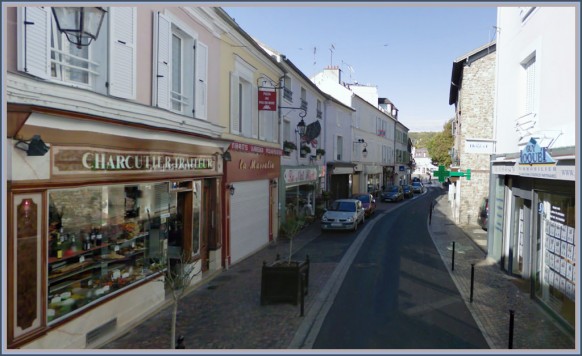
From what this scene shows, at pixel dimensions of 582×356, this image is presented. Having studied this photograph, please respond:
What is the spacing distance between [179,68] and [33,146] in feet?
16.2

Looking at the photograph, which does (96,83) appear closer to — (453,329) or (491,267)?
(453,329)

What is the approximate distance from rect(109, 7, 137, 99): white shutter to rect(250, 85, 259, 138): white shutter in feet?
21.9

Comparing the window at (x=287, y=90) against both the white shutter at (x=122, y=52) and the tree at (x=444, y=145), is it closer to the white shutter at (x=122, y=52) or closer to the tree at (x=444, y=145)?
the white shutter at (x=122, y=52)

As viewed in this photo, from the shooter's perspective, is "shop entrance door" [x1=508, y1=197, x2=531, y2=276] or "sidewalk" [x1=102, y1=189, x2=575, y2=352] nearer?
"sidewalk" [x1=102, y1=189, x2=575, y2=352]

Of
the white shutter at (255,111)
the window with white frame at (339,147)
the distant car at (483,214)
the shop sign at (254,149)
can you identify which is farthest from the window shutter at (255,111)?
the window with white frame at (339,147)

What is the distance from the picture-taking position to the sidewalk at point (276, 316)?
6863 mm

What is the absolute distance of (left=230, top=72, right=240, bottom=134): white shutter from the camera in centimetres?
1223

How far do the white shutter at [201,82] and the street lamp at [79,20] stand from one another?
426cm

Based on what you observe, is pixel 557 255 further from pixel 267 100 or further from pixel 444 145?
pixel 444 145

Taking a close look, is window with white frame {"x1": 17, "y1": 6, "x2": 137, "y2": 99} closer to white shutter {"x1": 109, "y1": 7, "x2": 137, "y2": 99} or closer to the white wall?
white shutter {"x1": 109, "y1": 7, "x2": 137, "y2": 99}

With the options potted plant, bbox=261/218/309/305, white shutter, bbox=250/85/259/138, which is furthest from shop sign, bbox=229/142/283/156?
potted plant, bbox=261/218/309/305

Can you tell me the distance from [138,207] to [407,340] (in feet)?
18.1

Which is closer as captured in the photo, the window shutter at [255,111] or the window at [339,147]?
the window shutter at [255,111]

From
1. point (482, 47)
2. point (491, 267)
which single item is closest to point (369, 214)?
point (482, 47)
